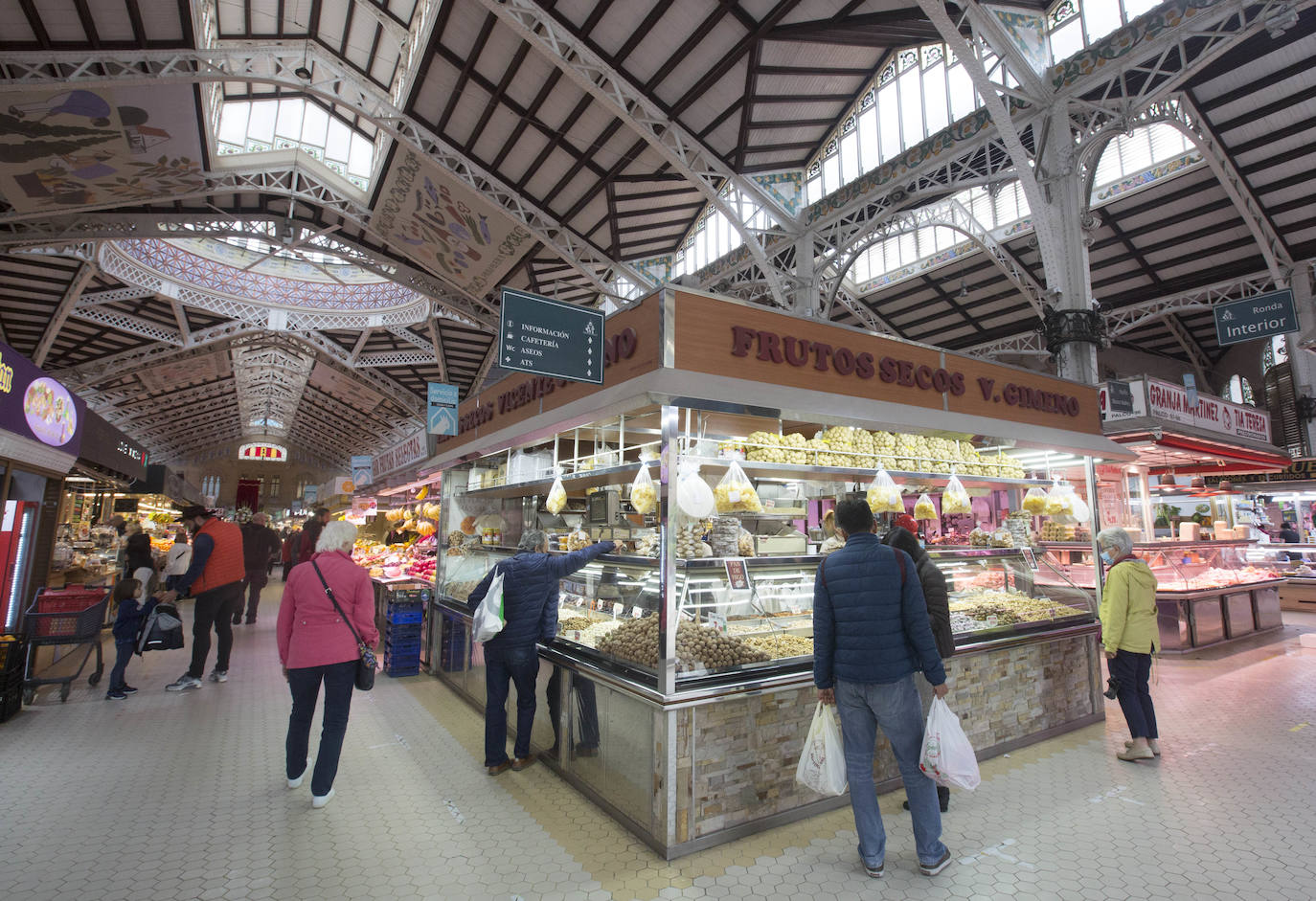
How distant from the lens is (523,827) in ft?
11.3

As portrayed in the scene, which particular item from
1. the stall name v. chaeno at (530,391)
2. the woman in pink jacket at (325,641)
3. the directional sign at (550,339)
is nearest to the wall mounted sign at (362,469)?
the stall name v. chaeno at (530,391)

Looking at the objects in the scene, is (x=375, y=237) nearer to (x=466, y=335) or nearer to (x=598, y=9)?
(x=466, y=335)

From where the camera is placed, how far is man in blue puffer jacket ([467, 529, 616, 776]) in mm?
4160

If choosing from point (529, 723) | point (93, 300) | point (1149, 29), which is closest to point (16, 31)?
point (93, 300)

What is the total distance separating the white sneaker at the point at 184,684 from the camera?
6.27 meters

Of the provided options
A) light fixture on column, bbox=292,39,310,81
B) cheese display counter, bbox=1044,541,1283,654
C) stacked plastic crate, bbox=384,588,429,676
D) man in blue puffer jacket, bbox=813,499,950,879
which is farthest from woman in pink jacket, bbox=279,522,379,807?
light fixture on column, bbox=292,39,310,81

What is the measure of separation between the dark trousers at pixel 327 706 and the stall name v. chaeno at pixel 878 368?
10.4ft

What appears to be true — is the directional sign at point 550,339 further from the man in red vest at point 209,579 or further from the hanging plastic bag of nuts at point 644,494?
the man in red vest at point 209,579

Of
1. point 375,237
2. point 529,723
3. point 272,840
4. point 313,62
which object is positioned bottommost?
point 272,840

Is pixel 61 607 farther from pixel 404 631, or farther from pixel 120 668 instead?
pixel 404 631

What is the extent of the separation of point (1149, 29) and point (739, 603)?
9.81 metres

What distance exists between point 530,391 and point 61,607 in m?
5.61

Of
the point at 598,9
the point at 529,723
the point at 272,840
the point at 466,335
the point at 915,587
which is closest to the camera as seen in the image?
the point at 915,587

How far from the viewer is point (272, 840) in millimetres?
3256
